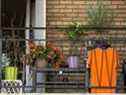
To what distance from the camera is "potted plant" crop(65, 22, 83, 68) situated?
12398mm

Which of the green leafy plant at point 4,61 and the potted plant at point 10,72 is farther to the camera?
the green leafy plant at point 4,61

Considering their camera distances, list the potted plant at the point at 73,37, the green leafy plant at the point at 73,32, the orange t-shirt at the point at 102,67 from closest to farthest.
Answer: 1. the orange t-shirt at the point at 102,67
2. the potted plant at the point at 73,37
3. the green leafy plant at the point at 73,32

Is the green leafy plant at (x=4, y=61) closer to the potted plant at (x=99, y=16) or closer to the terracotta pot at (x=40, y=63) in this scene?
the terracotta pot at (x=40, y=63)

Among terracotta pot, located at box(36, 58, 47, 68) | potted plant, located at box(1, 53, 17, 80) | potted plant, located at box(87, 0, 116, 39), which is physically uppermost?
potted plant, located at box(87, 0, 116, 39)

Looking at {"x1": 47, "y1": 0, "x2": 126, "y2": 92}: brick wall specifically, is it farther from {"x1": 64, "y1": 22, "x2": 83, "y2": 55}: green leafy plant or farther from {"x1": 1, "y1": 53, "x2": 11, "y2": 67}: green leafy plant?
{"x1": 1, "y1": 53, "x2": 11, "y2": 67}: green leafy plant

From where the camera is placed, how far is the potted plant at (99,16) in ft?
42.4

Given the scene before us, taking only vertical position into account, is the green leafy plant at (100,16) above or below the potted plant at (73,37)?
above

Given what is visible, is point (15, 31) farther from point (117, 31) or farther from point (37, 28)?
point (117, 31)

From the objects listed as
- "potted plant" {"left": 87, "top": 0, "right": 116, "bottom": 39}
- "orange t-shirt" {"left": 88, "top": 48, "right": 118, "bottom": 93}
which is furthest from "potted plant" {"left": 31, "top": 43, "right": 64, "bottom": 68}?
"potted plant" {"left": 87, "top": 0, "right": 116, "bottom": 39}

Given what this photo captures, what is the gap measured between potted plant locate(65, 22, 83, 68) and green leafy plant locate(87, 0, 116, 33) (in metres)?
0.29

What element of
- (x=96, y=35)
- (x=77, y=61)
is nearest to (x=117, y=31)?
(x=96, y=35)

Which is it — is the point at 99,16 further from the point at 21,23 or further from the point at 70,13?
the point at 21,23

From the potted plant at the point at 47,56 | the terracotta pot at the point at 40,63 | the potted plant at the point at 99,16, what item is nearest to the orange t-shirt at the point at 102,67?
the potted plant at the point at 47,56

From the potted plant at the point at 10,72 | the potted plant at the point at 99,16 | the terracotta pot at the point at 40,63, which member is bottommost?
the potted plant at the point at 10,72
